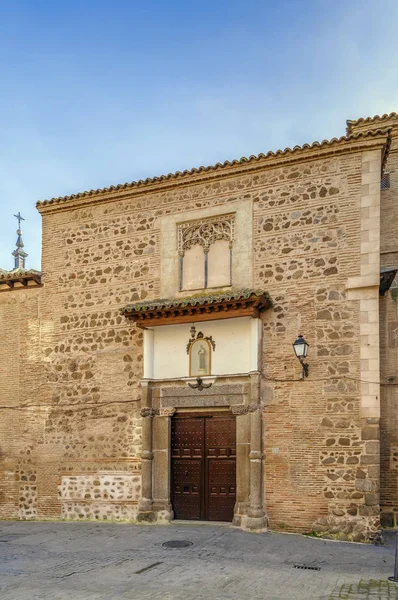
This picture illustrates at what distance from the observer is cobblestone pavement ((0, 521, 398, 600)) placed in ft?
23.5

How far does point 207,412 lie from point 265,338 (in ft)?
6.35

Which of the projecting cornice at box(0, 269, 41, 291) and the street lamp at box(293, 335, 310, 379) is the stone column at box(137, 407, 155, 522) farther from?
the projecting cornice at box(0, 269, 41, 291)

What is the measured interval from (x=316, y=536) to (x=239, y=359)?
3.47 metres

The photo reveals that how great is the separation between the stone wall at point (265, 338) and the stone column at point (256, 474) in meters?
0.15

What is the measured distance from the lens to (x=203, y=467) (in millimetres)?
11867

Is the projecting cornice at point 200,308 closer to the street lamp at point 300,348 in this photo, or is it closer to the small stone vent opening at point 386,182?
the street lamp at point 300,348

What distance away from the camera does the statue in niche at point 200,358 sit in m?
12.0

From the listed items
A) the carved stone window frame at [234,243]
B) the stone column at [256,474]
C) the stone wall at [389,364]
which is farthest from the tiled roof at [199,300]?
the stone wall at [389,364]

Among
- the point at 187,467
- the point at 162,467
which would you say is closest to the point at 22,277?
the point at 162,467

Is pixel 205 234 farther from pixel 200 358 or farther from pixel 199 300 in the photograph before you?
pixel 200 358

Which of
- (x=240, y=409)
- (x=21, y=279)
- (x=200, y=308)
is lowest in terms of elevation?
(x=240, y=409)

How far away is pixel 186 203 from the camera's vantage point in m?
12.8

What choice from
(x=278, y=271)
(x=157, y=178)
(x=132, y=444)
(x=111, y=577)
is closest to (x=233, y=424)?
(x=132, y=444)

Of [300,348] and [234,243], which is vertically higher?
[234,243]
